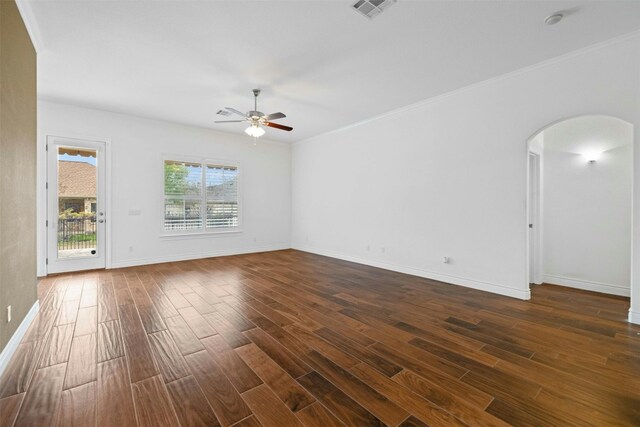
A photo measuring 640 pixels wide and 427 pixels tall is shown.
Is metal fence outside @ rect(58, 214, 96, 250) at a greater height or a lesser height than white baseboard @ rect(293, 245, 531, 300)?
greater

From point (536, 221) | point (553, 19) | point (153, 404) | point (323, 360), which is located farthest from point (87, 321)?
point (536, 221)

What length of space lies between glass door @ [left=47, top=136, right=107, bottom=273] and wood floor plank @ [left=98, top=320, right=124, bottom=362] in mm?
3207

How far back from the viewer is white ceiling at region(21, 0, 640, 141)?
260cm

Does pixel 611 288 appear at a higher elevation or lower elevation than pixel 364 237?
lower

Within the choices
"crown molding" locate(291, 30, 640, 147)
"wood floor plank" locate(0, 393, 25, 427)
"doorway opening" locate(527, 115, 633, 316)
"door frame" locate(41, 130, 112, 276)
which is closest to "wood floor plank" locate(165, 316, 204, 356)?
"wood floor plank" locate(0, 393, 25, 427)

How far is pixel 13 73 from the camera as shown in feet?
7.82

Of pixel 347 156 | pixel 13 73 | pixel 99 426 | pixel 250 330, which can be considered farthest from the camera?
pixel 347 156

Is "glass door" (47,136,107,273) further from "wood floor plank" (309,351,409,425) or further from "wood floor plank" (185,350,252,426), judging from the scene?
"wood floor plank" (309,351,409,425)

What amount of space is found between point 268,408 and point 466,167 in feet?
13.6

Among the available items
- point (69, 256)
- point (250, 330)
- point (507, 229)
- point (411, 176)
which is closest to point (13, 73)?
point (250, 330)

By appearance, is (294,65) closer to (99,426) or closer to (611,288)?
(99,426)

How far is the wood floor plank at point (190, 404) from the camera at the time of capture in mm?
1578

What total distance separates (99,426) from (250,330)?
1.33 meters

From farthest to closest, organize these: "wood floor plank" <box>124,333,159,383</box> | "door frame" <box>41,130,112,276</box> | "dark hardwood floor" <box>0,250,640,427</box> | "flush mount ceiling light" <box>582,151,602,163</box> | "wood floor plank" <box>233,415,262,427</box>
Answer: "door frame" <box>41,130,112,276</box>
"flush mount ceiling light" <box>582,151,602,163</box>
"wood floor plank" <box>124,333,159,383</box>
"dark hardwood floor" <box>0,250,640,427</box>
"wood floor plank" <box>233,415,262,427</box>
